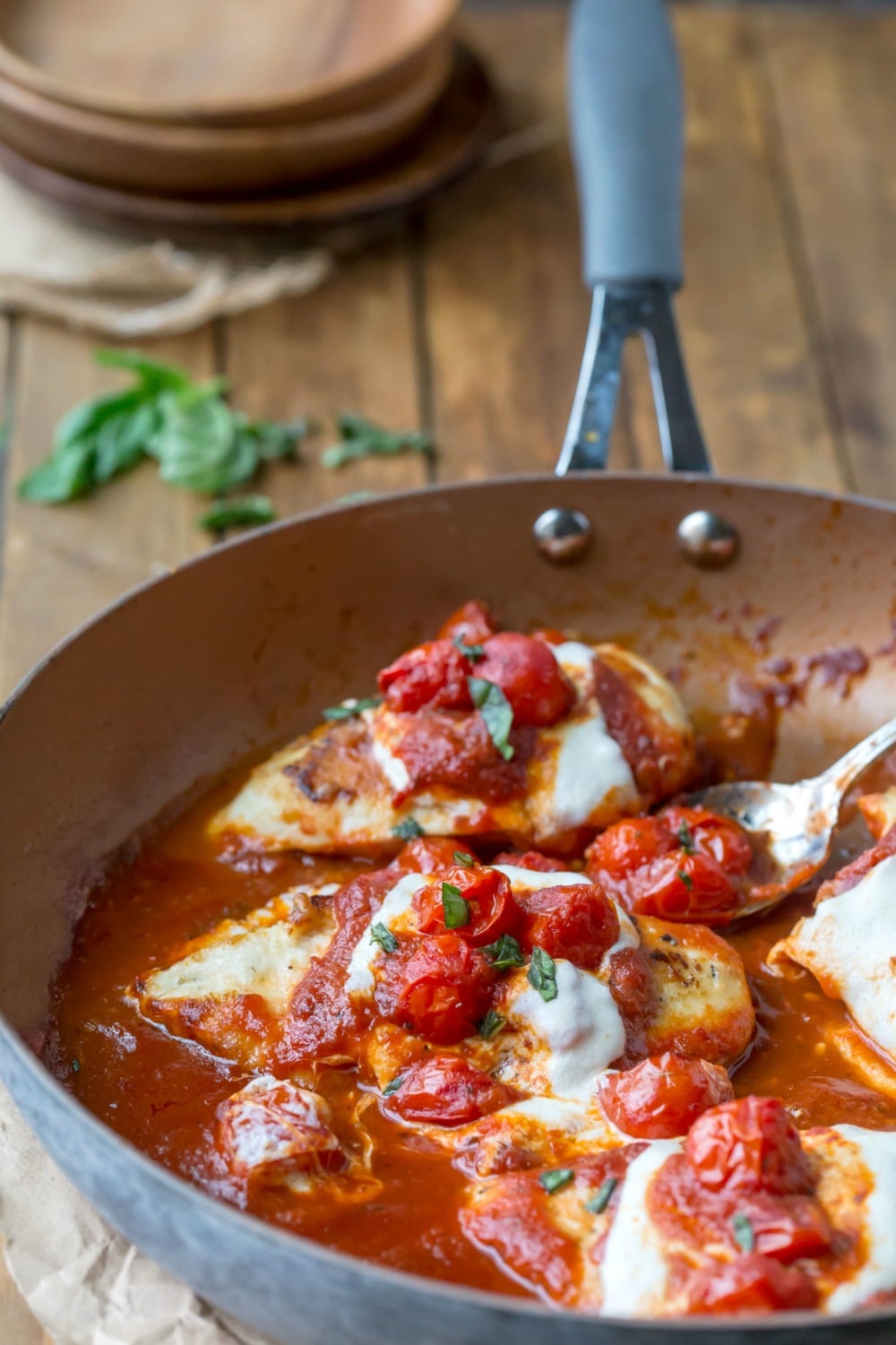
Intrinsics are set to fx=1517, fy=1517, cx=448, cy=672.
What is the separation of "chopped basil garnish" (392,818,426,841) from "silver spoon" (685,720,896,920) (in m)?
0.64

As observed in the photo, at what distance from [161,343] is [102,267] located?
31 cm

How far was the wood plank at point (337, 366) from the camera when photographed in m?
4.70

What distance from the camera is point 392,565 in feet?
12.3

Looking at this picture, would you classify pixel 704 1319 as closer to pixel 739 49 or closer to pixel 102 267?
pixel 102 267

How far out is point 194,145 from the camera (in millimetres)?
4746

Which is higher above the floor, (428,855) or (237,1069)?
(428,855)

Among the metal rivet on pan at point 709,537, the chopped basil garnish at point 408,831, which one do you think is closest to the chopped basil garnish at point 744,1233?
the chopped basil garnish at point 408,831

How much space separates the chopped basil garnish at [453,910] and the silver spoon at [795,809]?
778 millimetres

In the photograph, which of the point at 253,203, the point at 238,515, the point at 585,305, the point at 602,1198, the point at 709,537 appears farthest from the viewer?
the point at 585,305

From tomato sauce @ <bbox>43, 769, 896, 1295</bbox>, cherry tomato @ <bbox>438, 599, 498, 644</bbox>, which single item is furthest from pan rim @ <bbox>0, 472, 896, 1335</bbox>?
cherry tomato @ <bbox>438, 599, 498, 644</bbox>

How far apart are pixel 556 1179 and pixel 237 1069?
654 millimetres

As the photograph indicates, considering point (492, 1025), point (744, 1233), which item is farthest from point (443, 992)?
point (744, 1233)

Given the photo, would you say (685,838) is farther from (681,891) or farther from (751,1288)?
(751,1288)

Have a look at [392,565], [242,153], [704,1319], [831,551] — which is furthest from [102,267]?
[704,1319]
